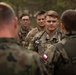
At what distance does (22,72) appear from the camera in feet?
9.35

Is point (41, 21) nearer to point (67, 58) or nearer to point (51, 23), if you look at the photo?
point (51, 23)

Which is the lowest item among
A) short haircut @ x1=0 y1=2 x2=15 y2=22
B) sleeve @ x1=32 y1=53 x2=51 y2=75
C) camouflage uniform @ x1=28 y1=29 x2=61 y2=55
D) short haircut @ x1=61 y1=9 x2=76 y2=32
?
camouflage uniform @ x1=28 y1=29 x2=61 y2=55

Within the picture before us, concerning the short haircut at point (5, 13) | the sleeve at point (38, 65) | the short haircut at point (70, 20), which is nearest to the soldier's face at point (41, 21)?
the short haircut at point (70, 20)

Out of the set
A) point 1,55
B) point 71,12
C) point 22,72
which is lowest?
point 22,72

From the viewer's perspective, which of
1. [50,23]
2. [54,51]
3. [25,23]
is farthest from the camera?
[25,23]

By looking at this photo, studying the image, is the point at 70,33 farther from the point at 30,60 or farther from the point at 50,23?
the point at 50,23

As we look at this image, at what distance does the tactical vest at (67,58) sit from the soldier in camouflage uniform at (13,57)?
1019 millimetres

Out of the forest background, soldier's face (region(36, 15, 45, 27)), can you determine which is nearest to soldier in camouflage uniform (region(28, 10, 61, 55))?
soldier's face (region(36, 15, 45, 27))

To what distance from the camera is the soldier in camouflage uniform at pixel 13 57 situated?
9.29 ft

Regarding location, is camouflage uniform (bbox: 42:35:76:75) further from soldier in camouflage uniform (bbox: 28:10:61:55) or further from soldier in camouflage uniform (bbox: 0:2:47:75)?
soldier in camouflage uniform (bbox: 28:10:61:55)

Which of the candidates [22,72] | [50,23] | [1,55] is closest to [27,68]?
[22,72]

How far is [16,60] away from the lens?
9.36 ft

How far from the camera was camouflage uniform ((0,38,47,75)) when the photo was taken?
2832mm

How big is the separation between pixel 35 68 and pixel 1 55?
1.19 ft
